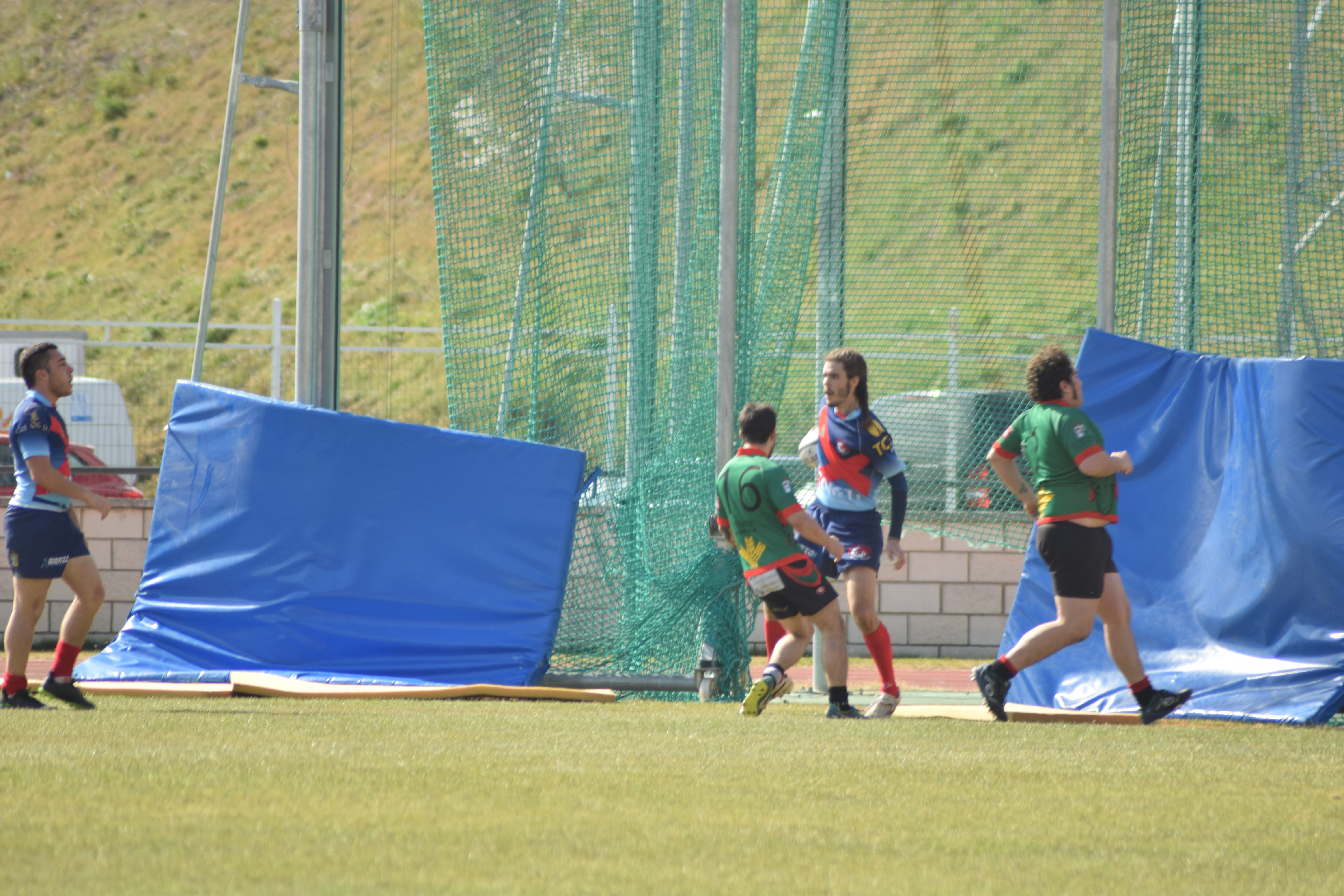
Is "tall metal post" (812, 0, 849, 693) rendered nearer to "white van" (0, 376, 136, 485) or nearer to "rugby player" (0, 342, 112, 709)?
"rugby player" (0, 342, 112, 709)

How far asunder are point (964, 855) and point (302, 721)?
355 cm

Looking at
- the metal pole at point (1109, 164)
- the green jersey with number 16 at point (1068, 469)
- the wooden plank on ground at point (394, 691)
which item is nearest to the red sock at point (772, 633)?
the wooden plank on ground at point (394, 691)

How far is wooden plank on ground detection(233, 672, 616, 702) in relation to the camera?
752 cm

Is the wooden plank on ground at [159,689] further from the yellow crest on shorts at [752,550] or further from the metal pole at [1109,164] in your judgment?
the metal pole at [1109,164]

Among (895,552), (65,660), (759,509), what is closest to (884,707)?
(895,552)

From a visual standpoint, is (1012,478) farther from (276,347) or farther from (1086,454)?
(276,347)

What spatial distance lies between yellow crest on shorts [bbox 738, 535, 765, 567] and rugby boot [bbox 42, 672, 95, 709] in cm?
326

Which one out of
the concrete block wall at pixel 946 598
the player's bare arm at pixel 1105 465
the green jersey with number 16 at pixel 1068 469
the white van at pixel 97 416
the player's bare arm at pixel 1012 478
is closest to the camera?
the player's bare arm at pixel 1105 465

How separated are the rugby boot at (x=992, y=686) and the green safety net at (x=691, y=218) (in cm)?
181

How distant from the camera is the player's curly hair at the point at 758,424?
683 centimetres

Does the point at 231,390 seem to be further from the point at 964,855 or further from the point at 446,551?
the point at 964,855

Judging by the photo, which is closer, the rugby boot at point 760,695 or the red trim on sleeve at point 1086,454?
the red trim on sleeve at point 1086,454

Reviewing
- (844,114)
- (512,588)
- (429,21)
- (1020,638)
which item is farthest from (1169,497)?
(429,21)

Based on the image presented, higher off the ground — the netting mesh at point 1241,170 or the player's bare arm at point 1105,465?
the netting mesh at point 1241,170
